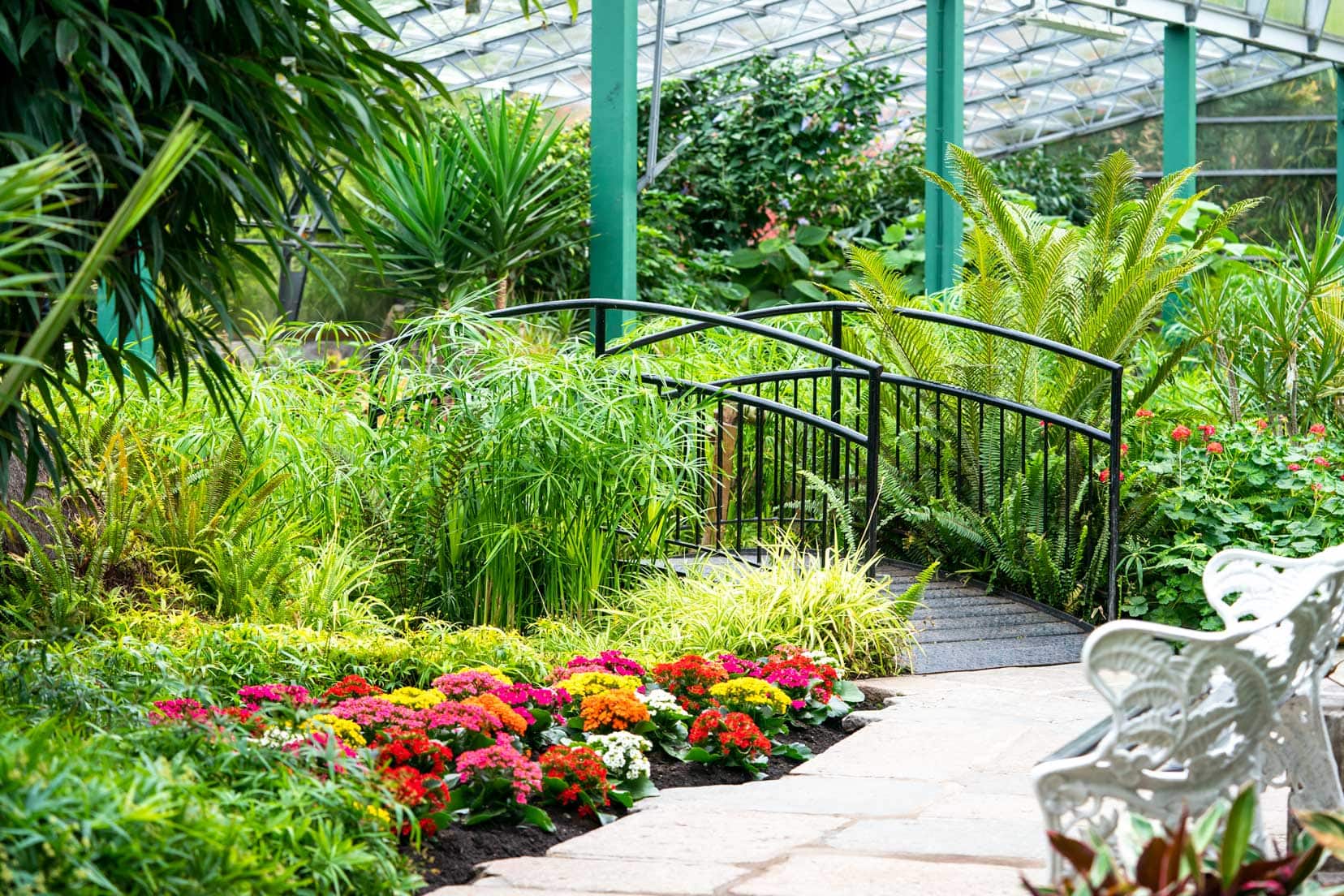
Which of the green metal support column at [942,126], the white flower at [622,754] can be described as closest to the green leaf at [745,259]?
the green metal support column at [942,126]

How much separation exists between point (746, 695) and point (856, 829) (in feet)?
3.00

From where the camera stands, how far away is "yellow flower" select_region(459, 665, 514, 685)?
12.5ft

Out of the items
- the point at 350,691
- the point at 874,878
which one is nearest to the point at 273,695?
the point at 350,691

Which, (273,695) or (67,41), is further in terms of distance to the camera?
(273,695)

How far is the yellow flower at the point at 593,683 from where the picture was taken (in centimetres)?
378

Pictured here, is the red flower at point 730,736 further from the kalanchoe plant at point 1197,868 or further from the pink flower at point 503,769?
the kalanchoe plant at point 1197,868

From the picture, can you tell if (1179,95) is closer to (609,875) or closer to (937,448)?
(937,448)

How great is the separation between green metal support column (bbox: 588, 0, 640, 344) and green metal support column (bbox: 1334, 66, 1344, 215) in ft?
29.6

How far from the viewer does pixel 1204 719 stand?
214cm

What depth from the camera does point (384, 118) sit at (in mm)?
3367

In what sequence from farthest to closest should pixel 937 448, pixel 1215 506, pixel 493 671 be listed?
Result: pixel 937 448 → pixel 1215 506 → pixel 493 671

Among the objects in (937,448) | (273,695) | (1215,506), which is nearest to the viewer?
(273,695)

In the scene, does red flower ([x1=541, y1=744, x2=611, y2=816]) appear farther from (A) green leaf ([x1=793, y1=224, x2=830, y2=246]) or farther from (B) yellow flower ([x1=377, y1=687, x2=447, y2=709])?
(A) green leaf ([x1=793, y1=224, x2=830, y2=246])

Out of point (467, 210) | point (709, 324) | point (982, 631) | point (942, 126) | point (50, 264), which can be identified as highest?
point (942, 126)
